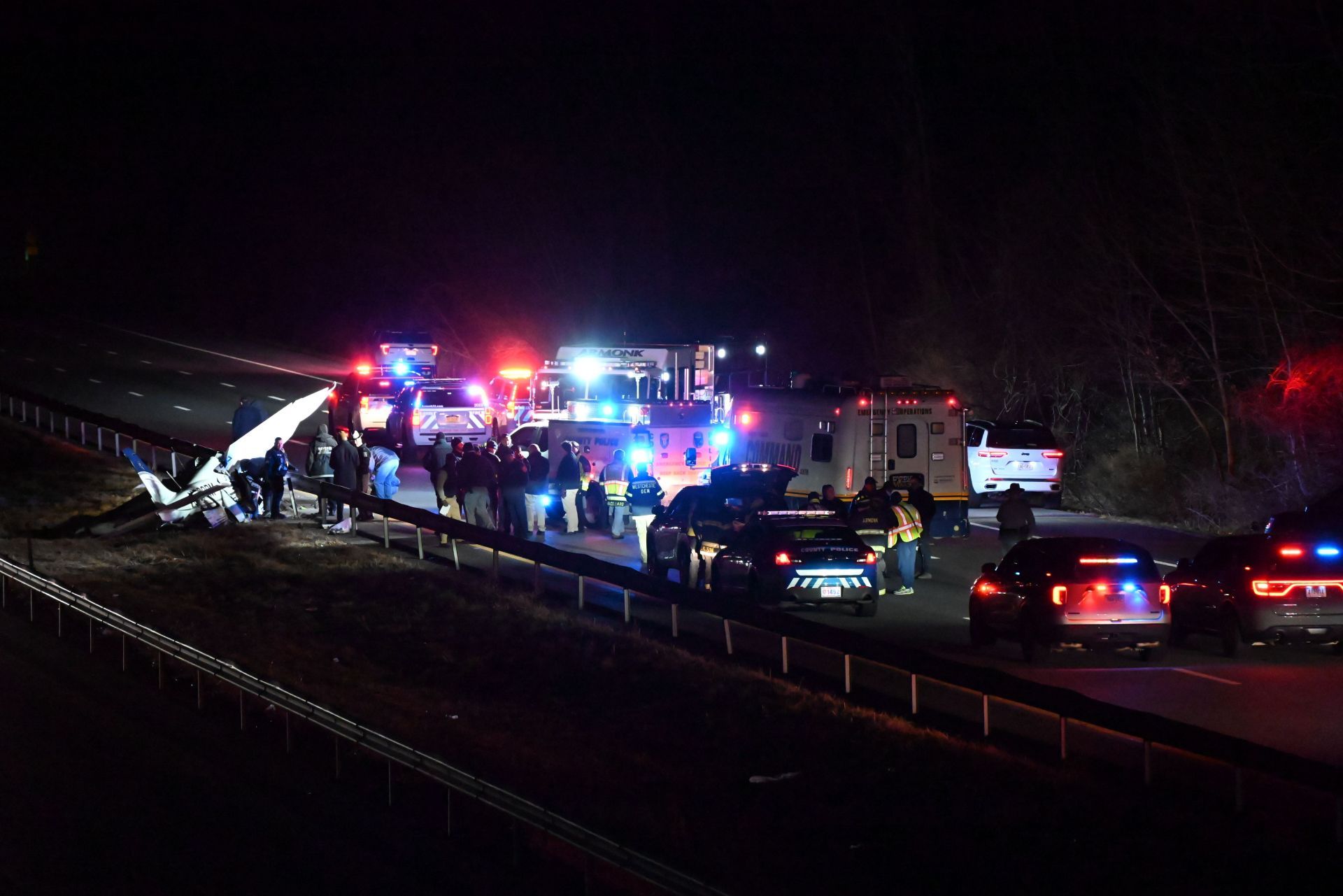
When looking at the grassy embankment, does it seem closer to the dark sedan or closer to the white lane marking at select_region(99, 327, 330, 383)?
the dark sedan

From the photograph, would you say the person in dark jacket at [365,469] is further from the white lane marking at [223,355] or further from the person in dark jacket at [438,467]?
the white lane marking at [223,355]

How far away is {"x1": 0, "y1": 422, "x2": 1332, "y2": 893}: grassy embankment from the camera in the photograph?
29.3ft

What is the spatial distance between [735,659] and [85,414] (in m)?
22.9

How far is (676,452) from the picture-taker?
28.0 meters

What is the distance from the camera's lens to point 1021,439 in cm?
3011

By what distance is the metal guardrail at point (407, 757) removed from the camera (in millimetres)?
7723

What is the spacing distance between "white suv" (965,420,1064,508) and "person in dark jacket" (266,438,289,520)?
13.7 m

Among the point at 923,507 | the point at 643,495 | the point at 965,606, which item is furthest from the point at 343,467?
the point at 965,606

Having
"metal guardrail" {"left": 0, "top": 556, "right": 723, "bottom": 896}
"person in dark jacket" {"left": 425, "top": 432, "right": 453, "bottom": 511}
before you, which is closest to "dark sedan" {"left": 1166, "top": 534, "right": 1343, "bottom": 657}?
"metal guardrail" {"left": 0, "top": 556, "right": 723, "bottom": 896}

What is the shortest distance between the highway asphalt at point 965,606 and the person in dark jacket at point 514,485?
1.47 m

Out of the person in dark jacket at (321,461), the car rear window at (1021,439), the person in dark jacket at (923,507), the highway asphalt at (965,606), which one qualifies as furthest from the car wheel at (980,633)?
the car rear window at (1021,439)

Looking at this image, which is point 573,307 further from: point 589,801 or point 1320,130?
point 589,801

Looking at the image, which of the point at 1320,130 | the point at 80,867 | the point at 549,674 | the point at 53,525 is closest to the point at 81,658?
the point at 549,674

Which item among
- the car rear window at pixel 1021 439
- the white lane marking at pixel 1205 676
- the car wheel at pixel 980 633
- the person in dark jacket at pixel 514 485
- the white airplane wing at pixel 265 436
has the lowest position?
the white lane marking at pixel 1205 676
